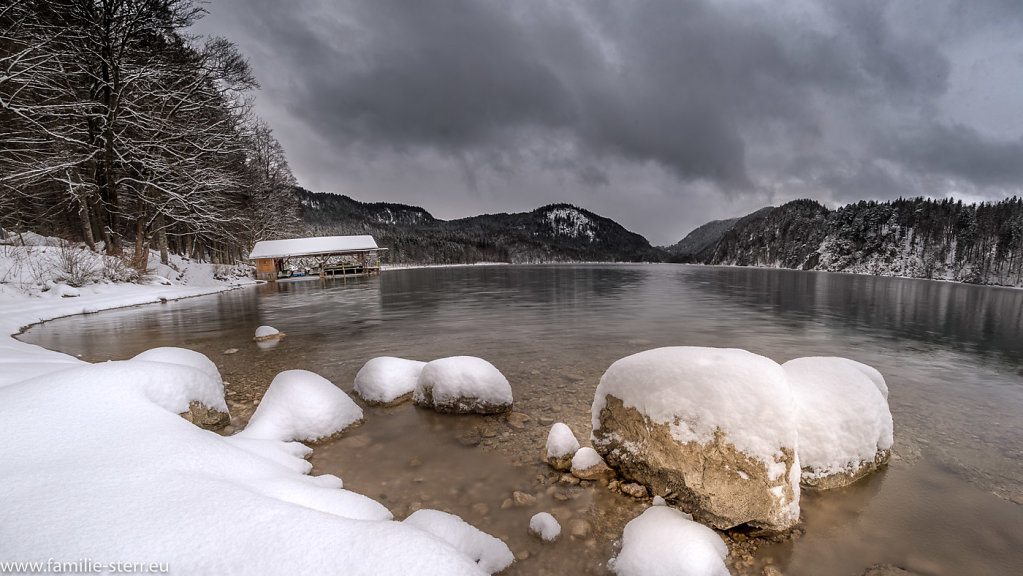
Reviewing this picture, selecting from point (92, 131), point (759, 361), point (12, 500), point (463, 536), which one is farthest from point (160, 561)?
point (92, 131)

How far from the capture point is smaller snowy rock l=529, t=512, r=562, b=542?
2.96m

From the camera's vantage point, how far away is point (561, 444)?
13.3 feet

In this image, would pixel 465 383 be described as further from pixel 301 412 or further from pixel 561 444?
pixel 301 412

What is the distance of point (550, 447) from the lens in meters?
4.09

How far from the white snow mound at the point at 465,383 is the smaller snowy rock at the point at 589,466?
65.6 inches

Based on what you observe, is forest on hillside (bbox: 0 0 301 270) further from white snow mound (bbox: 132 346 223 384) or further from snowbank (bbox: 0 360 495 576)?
snowbank (bbox: 0 360 495 576)

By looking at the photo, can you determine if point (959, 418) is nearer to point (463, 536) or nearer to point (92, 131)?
point (463, 536)

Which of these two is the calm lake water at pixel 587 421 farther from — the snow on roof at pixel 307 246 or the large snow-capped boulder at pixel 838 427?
the snow on roof at pixel 307 246

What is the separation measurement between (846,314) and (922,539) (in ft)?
59.8

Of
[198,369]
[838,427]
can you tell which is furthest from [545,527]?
[198,369]

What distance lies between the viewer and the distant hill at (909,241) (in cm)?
6731

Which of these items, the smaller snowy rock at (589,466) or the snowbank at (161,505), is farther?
the smaller snowy rock at (589,466)

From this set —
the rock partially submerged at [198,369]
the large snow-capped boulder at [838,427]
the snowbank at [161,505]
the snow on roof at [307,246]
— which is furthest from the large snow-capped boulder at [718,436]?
the snow on roof at [307,246]

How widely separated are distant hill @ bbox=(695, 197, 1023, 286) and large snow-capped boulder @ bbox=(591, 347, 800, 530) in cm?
9314
